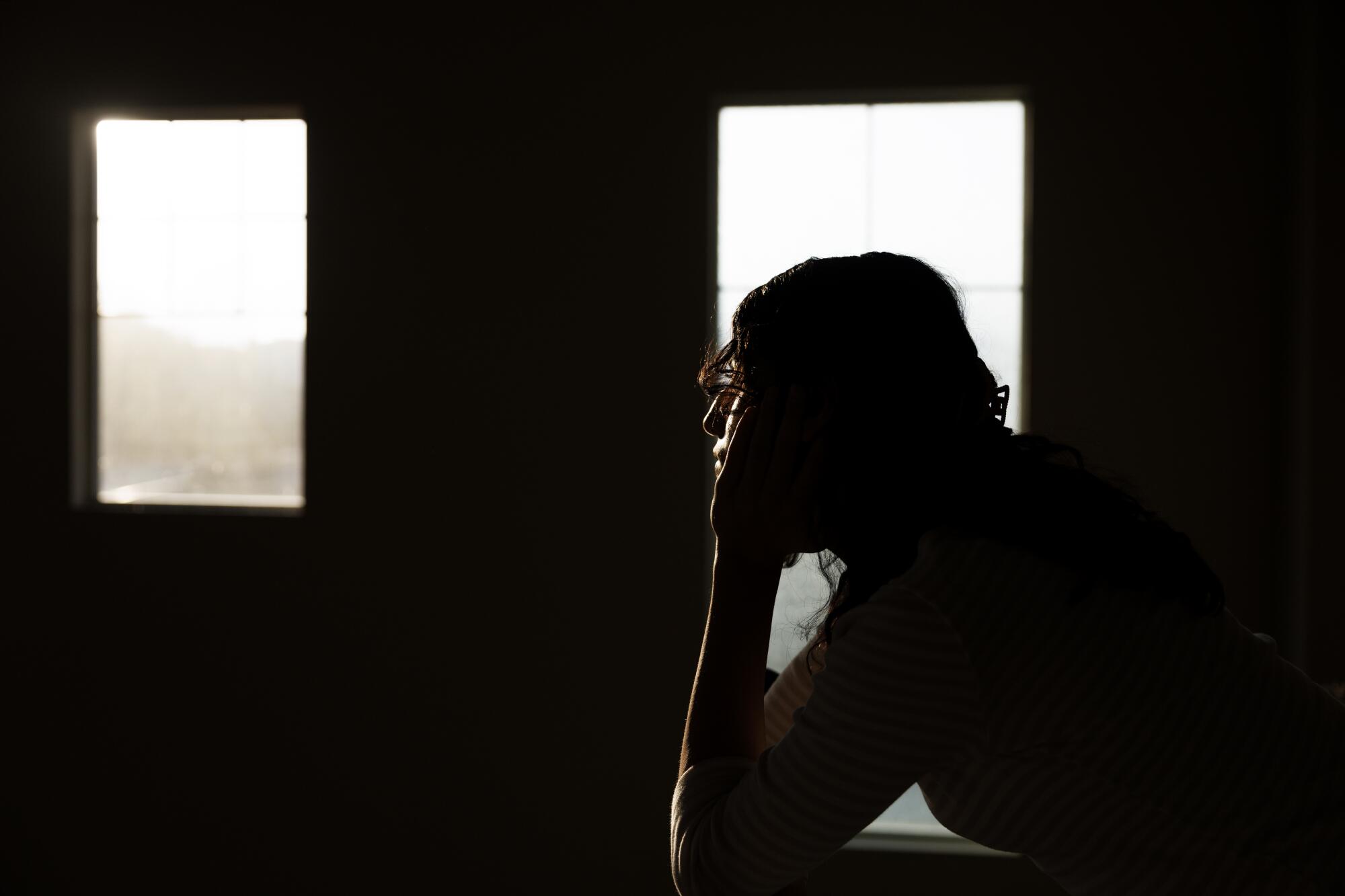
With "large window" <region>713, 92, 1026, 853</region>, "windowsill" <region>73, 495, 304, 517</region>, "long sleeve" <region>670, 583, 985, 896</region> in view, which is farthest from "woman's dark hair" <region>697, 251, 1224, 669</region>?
"windowsill" <region>73, 495, 304, 517</region>

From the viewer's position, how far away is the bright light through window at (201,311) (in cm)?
263

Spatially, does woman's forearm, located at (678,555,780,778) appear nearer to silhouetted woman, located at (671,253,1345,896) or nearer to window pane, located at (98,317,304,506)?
silhouetted woman, located at (671,253,1345,896)

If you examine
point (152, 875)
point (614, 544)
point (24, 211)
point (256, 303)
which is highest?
point (24, 211)

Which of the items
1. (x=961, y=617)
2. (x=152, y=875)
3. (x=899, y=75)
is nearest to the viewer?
(x=961, y=617)

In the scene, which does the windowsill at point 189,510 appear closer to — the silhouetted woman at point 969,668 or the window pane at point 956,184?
the window pane at point 956,184

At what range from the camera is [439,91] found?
2.49m

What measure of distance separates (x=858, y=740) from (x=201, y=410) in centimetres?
249

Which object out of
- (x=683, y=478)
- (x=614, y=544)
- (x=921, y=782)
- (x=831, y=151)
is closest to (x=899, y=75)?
(x=831, y=151)

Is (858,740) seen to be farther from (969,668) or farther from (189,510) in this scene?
(189,510)

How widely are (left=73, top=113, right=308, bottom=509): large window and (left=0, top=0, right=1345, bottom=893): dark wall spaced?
0.08 meters

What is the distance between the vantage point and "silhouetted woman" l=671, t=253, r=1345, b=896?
67 centimetres

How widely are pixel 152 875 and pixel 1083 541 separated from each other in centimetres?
283

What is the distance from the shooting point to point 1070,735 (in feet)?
2.22

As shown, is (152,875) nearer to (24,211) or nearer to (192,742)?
(192,742)
